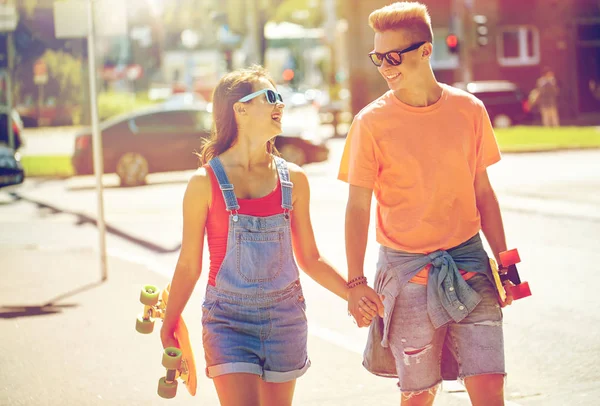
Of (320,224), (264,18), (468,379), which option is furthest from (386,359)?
(264,18)

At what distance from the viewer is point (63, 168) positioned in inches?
1057

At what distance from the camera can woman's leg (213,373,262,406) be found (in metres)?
3.70

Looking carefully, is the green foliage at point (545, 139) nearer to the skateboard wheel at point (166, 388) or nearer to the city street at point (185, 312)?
the city street at point (185, 312)

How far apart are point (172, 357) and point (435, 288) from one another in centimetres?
102

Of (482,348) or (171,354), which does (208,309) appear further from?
(482,348)

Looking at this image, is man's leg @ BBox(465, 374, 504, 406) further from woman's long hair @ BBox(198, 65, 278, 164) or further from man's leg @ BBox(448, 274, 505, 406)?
A: woman's long hair @ BBox(198, 65, 278, 164)

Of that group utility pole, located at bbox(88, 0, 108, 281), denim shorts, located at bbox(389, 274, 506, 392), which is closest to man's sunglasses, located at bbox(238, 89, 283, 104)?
denim shorts, located at bbox(389, 274, 506, 392)

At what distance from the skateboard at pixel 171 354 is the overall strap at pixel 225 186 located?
48cm

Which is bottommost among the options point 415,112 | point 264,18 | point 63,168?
point 63,168

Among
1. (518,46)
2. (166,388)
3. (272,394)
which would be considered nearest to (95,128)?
(166,388)

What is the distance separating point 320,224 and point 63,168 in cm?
1442

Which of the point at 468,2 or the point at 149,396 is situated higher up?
the point at 468,2

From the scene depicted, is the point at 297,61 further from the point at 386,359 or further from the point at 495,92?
the point at 386,359

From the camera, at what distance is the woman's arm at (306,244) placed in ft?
13.3
